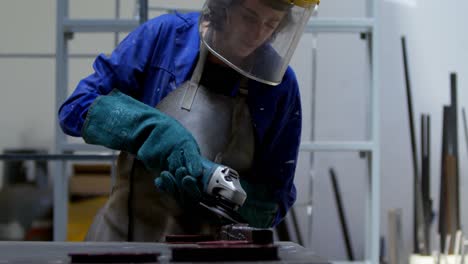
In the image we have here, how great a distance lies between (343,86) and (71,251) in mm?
3261

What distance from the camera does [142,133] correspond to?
4.64 ft

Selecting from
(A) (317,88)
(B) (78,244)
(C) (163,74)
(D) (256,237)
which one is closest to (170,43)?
(C) (163,74)

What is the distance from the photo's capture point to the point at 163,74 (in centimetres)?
157

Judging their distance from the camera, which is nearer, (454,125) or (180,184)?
(180,184)

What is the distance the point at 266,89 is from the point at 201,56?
0.14 meters

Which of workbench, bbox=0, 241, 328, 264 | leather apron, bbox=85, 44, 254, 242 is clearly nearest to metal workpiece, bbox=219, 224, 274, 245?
workbench, bbox=0, 241, 328, 264

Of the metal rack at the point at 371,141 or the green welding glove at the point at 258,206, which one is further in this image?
the metal rack at the point at 371,141

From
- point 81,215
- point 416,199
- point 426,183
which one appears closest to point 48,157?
point 81,215

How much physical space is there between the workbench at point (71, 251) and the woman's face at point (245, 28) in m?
0.52

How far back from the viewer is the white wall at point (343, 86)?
4.04 metres

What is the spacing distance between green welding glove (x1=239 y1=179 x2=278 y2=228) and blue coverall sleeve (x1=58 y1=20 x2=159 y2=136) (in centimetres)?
30

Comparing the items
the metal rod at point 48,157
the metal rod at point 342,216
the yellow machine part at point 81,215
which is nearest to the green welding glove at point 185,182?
the metal rod at point 48,157

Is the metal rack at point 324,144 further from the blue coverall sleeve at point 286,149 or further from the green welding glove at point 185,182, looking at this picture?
the green welding glove at point 185,182

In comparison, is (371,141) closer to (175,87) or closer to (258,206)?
(258,206)
